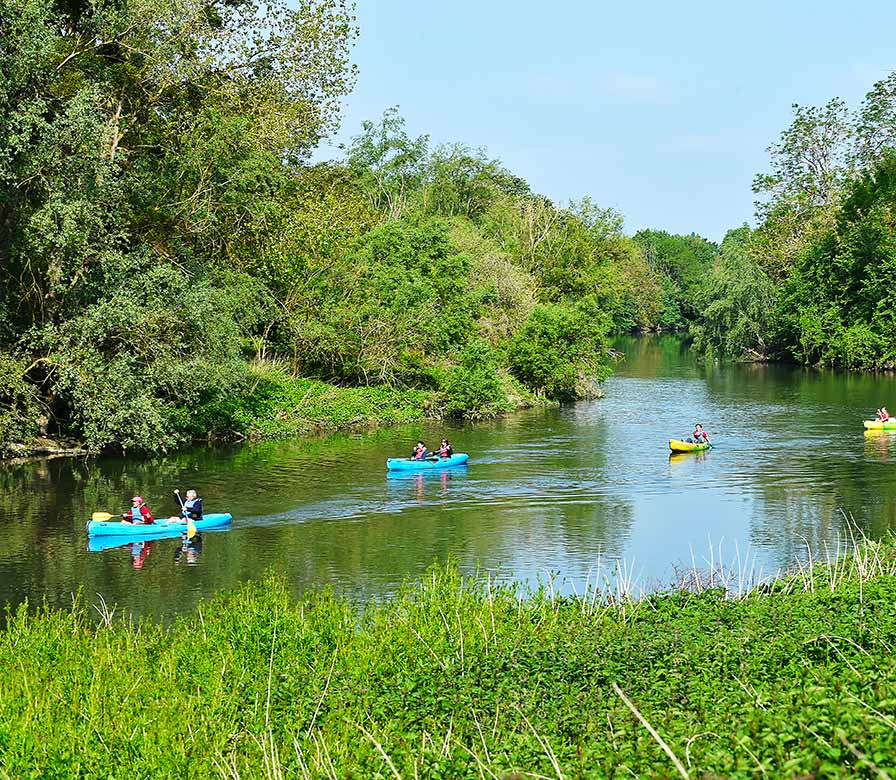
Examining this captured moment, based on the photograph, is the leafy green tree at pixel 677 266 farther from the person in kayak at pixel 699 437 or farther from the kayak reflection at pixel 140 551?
the kayak reflection at pixel 140 551

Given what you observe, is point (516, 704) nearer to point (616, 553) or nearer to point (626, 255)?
point (616, 553)

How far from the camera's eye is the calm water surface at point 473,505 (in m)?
25.8

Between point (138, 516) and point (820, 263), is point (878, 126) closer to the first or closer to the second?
point (820, 263)

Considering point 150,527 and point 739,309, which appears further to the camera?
point 739,309

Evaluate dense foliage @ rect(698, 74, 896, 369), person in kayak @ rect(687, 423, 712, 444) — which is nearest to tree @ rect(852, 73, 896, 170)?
dense foliage @ rect(698, 74, 896, 369)

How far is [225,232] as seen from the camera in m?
42.2

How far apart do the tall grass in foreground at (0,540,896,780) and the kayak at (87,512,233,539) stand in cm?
1150

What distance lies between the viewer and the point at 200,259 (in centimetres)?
4291

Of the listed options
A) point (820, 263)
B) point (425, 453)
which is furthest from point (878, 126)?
point (425, 453)

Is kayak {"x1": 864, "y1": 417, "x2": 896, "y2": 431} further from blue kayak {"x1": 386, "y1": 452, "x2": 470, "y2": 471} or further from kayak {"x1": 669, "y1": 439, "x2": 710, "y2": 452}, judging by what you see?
blue kayak {"x1": 386, "y1": 452, "x2": 470, "y2": 471}

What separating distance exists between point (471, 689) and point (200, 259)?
3249cm

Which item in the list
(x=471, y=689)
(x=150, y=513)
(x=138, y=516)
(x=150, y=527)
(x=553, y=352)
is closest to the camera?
(x=471, y=689)

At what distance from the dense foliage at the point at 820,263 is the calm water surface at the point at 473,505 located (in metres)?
29.7

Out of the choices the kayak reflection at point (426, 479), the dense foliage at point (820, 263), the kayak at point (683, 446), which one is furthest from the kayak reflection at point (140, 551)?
the dense foliage at point (820, 263)
